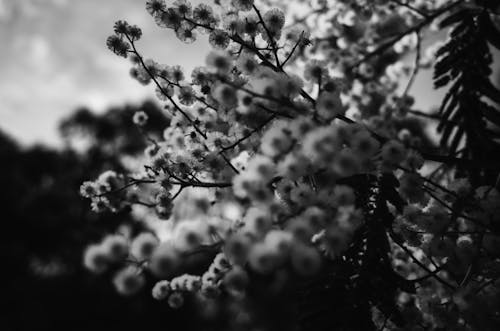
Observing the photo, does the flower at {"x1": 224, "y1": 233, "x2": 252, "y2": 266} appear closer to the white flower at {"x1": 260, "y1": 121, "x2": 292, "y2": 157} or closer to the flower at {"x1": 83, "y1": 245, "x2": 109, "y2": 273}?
the white flower at {"x1": 260, "y1": 121, "x2": 292, "y2": 157}

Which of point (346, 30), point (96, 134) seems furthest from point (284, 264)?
point (96, 134)

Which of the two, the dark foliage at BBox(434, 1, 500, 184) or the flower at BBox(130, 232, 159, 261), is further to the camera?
the dark foliage at BBox(434, 1, 500, 184)

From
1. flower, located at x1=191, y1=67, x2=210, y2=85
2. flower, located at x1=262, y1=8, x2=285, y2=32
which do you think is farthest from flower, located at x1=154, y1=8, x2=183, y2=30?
flower, located at x1=262, y1=8, x2=285, y2=32

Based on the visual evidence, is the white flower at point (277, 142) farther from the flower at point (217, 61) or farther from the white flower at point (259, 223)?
the flower at point (217, 61)

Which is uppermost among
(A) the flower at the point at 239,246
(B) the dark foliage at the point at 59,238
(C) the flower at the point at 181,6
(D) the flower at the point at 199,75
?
(B) the dark foliage at the point at 59,238

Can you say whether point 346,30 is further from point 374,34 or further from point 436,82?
point 436,82

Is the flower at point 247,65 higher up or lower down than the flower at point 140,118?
lower down

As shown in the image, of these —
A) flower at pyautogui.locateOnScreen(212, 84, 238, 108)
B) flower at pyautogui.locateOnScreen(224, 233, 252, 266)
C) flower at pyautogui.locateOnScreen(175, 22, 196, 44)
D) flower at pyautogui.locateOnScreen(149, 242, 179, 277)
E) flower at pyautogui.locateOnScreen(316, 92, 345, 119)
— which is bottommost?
flower at pyautogui.locateOnScreen(224, 233, 252, 266)

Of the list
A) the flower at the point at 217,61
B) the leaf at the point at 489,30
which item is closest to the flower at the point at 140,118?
the flower at the point at 217,61
